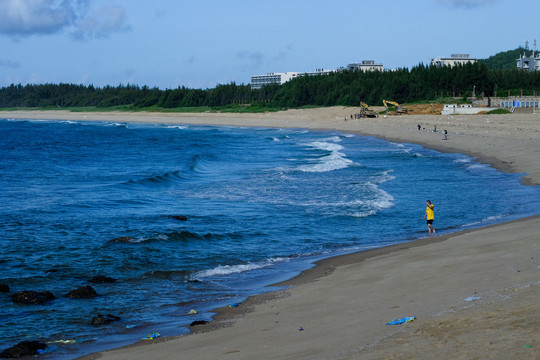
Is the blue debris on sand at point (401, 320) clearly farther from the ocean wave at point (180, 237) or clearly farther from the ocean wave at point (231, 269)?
the ocean wave at point (180, 237)

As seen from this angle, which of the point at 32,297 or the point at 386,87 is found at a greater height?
the point at 386,87

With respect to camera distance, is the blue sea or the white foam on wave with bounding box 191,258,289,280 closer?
the blue sea

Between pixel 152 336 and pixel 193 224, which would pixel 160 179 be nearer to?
pixel 193 224

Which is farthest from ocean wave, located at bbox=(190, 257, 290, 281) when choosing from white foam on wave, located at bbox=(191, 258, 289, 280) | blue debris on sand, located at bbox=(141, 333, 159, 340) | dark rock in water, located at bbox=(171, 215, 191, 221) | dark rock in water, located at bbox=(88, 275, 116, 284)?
dark rock in water, located at bbox=(171, 215, 191, 221)

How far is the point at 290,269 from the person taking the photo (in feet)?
52.4

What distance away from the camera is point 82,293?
13734 mm

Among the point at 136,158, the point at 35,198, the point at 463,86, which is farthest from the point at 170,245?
the point at 463,86

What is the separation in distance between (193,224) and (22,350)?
12.4 m

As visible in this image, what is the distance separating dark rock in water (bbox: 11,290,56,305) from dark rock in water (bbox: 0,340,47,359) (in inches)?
124

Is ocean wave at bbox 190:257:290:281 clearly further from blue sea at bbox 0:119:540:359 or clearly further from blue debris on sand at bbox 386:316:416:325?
blue debris on sand at bbox 386:316:416:325

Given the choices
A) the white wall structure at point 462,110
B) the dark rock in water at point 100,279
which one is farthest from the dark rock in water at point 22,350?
the white wall structure at point 462,110

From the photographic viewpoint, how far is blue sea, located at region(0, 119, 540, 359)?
12.8 m

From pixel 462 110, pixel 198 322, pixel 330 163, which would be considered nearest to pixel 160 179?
pixel 330 163

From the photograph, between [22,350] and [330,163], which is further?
[330,163]
